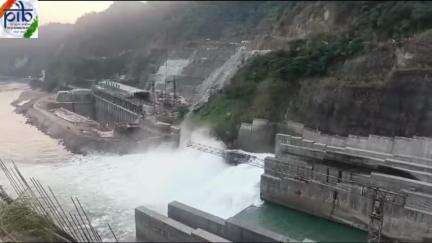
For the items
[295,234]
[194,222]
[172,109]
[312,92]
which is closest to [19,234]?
[194,222]

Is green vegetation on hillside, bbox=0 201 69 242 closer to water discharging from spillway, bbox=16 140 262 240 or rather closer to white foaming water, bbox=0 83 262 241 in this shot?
white foaming water, bbox=0 83 262 241

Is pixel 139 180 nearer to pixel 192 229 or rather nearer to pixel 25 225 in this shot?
pixel 25 225

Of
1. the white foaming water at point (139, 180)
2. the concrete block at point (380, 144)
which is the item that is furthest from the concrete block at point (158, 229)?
the concrete block at point (380, 144)

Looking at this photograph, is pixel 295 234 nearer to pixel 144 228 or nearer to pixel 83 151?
pixel 144 228

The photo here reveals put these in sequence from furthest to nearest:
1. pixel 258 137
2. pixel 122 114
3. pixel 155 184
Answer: pixel 122 114, pixel 258 137, pixel 155 184

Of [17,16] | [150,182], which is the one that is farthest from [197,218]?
[17,16]

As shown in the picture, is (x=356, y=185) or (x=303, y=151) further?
(x=303, y=151)

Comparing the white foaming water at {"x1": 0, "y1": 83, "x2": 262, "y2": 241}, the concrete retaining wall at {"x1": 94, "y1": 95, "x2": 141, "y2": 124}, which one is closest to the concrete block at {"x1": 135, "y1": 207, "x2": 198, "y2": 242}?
the white foaming water at {"x1": 0, "y1": 83, "x2": 262, "y2": 241}
